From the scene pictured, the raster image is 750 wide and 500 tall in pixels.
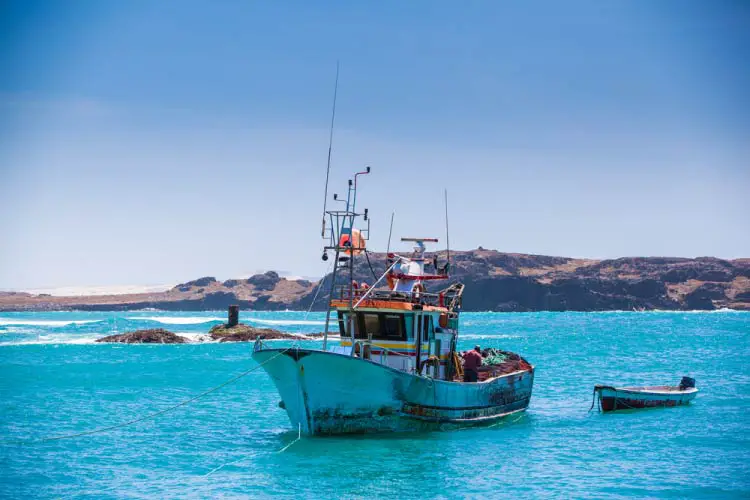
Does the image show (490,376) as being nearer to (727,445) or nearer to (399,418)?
(399,418)

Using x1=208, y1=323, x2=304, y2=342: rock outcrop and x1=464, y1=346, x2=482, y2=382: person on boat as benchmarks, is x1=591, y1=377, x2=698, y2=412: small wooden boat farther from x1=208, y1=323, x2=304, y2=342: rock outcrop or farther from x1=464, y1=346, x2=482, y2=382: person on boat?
x1=208, y1=323, x2=304, y2=342: rock outcrop

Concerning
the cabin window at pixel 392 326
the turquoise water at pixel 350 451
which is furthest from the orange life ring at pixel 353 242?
the turquoise water at pixel 350 451

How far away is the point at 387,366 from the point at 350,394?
4.78 ft

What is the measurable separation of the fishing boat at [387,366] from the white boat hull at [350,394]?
0.03 meters

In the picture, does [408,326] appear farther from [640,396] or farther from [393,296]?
[640,396]

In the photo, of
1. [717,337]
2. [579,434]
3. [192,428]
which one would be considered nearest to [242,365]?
[192,428]

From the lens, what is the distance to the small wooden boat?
33969 millimetres

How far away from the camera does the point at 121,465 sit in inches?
902

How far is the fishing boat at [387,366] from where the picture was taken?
24.2 metres

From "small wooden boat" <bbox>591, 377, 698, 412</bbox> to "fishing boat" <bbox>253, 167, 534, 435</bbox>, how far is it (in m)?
4.56

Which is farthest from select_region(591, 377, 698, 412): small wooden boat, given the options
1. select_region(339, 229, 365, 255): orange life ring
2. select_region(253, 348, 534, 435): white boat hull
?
select_region(339, 229, 365, 255): orange life ring

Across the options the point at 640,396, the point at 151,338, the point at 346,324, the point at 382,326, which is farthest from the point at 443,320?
the point at 151,338

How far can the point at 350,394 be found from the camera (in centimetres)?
2458

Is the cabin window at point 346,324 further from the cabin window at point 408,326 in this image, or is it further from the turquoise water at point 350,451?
the turquoise water at point 350,451
